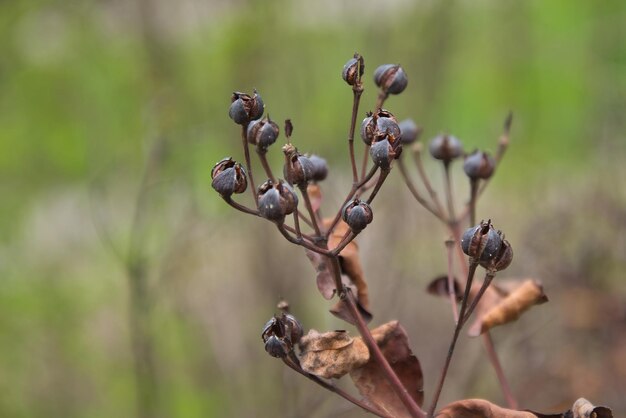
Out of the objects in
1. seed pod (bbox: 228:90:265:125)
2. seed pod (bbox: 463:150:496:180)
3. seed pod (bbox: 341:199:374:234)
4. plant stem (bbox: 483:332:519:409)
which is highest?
seed pod (bbox: 228:90:265:125)

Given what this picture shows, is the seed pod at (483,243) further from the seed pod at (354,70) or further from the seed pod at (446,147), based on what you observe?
the seed pod at (446,147)

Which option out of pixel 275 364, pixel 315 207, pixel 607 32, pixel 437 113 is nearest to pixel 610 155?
pixel 607 32

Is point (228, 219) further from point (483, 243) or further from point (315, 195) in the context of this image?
point (483, 243)

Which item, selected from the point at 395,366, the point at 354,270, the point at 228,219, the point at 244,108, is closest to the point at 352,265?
the point at 354,270

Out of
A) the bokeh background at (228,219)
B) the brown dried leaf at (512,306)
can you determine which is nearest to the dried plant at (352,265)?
the brown dried leaf at (512,306)

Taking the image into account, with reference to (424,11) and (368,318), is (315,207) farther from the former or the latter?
(424,11)

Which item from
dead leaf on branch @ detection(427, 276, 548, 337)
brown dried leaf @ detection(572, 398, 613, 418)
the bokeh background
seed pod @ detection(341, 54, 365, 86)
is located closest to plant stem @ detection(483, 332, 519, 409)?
dead leaf on branch @ detection(427, 276, 548, 337)

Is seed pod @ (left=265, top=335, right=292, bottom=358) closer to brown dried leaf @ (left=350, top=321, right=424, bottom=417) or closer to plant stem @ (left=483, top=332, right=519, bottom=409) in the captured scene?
brown dried leaf @ (left=350, top=321, right=424, bottom=417)
